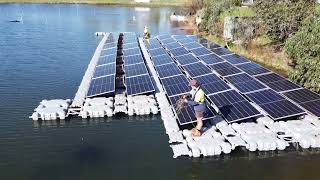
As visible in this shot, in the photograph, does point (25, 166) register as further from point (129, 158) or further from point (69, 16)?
point (69, 16)

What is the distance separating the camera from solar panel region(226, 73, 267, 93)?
2395 cm

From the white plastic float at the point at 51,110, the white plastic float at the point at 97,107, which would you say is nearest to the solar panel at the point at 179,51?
the white plastic float at the point at 97,107

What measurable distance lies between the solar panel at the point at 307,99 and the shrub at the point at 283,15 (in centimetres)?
1168

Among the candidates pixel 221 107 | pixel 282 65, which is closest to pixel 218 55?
pixel 282 65

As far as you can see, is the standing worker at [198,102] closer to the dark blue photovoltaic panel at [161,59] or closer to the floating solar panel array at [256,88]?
the floating solar panel array at [256,88]

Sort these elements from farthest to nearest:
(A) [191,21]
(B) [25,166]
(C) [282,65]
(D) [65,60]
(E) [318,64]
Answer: (A) [191,21], (D) [65,60], (C) [282,65], (E) [318,64], (B) [25,166]

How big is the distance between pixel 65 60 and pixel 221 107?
1935cm

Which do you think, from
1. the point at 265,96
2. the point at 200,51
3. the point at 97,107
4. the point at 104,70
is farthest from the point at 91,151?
the point at 200,51

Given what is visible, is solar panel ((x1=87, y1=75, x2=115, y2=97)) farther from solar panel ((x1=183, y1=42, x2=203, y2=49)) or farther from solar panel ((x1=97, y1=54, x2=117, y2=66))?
solar panel ((x1=183, y1=42, x2=203, y2=49))

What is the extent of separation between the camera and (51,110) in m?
22.3

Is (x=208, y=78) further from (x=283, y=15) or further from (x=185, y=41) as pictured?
(x=185, y=41)

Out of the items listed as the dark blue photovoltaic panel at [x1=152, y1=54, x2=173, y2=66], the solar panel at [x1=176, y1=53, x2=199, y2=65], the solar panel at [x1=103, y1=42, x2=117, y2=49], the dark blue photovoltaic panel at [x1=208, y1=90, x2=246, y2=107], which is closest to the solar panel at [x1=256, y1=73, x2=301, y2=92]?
the dark blue photovoltaic panel at [x1=208, y1=90, x2=246, y2=107]

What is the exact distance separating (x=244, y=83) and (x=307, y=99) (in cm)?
442

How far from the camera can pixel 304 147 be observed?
1827 centimetres
